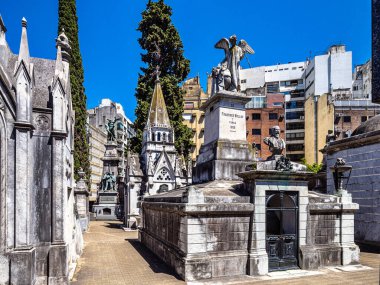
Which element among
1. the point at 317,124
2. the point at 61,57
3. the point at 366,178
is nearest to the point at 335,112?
the point at 317,124

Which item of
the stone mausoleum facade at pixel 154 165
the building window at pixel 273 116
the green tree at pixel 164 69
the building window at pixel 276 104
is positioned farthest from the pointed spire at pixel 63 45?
the building window at pixel 276 104

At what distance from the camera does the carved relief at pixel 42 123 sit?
9972mm

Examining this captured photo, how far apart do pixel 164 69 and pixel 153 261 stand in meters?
31.4

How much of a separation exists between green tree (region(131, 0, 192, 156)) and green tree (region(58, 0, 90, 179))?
6.28m

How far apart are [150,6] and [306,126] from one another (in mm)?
33352

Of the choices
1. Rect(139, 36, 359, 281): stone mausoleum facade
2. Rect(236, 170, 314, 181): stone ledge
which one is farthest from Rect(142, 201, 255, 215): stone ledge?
Rect(236, 170, 314, 181): stone ledge

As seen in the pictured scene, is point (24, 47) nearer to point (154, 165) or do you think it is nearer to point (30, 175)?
point (30, 175)

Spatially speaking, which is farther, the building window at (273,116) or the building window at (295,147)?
the building window at (295,147)

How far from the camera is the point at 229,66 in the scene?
15.4 m

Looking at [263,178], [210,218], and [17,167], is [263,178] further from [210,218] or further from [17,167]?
[17,167]

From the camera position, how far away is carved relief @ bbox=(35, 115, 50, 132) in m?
9.97

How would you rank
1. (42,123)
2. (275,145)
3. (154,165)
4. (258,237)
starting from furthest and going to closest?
(154,165)
(275,145)
(258,237)
(42,123)

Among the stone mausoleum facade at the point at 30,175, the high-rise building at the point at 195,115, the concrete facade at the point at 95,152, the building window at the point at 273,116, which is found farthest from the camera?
the concrete facade at the point at 95,152

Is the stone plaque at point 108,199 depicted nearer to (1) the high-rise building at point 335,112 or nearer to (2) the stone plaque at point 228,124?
(2) the stone plaque at point 228,124
